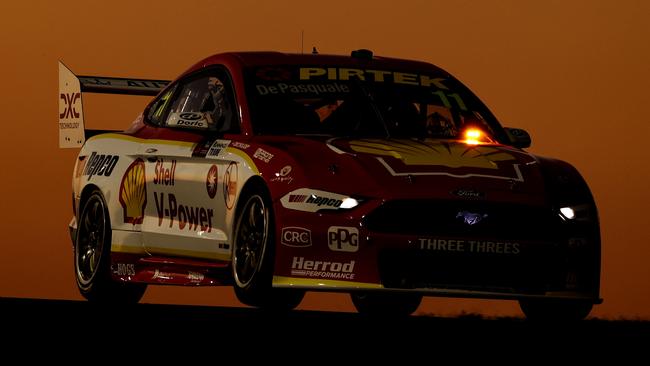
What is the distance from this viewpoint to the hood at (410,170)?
35.7 feet

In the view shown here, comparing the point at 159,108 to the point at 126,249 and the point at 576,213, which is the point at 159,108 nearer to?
the point at 126,249

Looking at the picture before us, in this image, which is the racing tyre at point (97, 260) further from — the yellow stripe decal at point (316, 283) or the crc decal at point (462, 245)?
the crc decal at point (462, 245)

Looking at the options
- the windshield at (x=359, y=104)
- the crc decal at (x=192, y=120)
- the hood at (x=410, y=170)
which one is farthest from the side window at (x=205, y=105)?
the hood at (x=410, y=170)

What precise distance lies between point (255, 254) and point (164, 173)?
1.73 metres

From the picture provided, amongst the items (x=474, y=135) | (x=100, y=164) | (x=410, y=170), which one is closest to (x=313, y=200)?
(x=410, y=170)

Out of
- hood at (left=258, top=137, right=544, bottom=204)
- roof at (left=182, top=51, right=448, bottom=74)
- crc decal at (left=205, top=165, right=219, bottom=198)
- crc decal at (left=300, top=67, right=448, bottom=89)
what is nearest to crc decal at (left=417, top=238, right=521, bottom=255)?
hood at (left=258, top=137, right=544, bottom=204)

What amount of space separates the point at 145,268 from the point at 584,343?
14.0 ft

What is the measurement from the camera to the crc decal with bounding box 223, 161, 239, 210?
1167 cm

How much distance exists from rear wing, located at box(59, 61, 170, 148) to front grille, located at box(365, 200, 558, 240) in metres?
4.83

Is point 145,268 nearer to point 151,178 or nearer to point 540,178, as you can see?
point 151,178

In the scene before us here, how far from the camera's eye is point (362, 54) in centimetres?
1325

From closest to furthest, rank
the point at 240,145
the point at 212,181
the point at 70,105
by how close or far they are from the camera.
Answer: the point at 240,145 → the point at 212,181 → the point at 70,105

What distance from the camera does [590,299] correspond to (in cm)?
1127

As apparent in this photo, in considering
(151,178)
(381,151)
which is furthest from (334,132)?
(151,178)
